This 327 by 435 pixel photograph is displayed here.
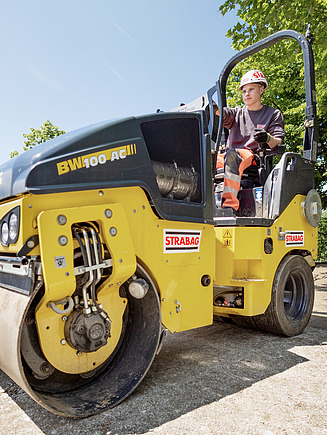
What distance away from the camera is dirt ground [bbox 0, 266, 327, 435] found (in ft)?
7.39

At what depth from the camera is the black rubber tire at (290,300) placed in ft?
13.0

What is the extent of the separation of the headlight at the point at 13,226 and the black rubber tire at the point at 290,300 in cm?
265

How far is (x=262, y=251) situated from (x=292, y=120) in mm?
8962

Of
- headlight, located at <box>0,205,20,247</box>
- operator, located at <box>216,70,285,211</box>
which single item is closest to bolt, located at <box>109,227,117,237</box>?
headlight, located at <box>0,205,20,247</box>

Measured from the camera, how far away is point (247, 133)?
15.1ft

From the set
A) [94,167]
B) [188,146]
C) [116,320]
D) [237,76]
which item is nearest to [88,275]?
[116,320]

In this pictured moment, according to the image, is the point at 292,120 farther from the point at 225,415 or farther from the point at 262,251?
the point at 225,415

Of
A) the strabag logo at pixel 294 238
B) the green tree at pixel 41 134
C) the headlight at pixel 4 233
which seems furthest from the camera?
the green tree at pixel 41 134

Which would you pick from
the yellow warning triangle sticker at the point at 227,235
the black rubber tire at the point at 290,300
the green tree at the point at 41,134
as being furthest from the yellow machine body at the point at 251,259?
the green tree at the point at 41,134

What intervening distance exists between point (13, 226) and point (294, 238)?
2984 millimetres

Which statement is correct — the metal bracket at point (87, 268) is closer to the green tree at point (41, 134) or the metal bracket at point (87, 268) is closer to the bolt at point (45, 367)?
the bolt at point (45, 367)

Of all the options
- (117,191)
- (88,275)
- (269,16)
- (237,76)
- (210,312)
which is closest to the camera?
(88,275)

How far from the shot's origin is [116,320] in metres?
2.64

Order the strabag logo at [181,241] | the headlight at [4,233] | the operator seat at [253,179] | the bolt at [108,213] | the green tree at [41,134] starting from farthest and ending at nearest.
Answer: the green tree at [41,134]
the operator seat at [253,179]
the strabag logo at [181,241]
the bolt at [108,213]
the headlight at [4,233]
